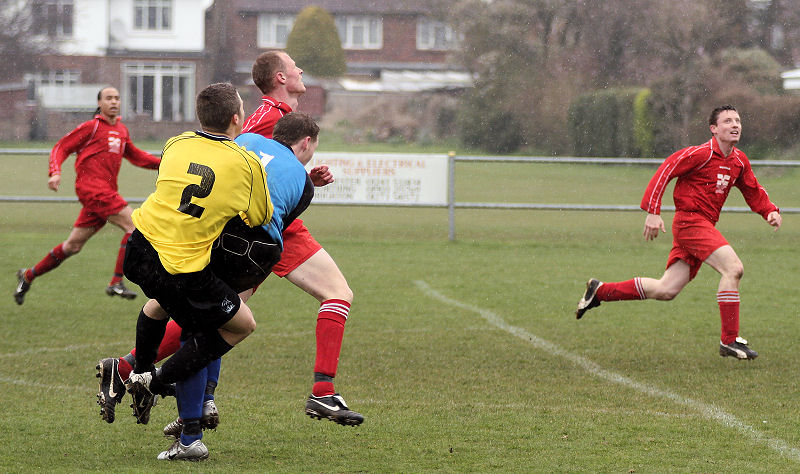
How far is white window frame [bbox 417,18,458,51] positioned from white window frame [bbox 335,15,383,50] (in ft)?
3.98

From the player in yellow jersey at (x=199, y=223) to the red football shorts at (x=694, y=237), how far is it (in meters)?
3.82

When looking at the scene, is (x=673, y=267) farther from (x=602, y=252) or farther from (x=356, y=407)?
(x=602, y=252)

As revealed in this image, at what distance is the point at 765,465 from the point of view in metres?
4.47

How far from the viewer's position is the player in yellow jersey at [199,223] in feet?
13.5

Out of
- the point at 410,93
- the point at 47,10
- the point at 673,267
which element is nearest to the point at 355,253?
the point at 673,267

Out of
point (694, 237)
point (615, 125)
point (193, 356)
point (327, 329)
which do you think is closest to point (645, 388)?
point (694, 237)

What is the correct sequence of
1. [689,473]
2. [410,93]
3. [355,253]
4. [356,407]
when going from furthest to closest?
[410,93]
[355,253]
[356,407]
[689,473]

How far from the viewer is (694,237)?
7.17 metres

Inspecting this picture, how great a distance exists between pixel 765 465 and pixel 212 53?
79.8 ft

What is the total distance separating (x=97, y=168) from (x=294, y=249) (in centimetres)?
509

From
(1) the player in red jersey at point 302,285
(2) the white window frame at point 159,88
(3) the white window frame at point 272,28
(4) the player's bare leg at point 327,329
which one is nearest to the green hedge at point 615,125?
(3) the white window frame at point 272,28

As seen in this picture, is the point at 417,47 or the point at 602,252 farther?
the point at 417,47

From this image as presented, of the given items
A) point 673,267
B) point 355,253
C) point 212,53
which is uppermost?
point 212,53

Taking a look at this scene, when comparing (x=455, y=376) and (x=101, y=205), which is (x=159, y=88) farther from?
(x=455, y=376)
